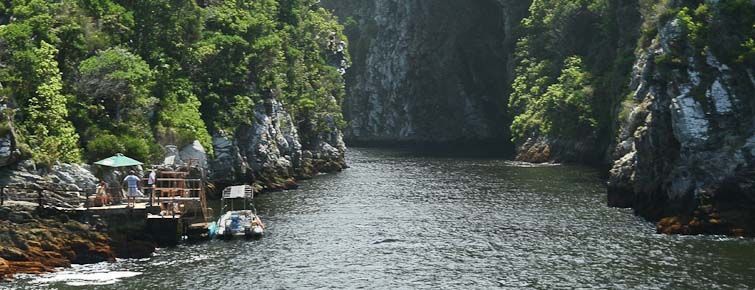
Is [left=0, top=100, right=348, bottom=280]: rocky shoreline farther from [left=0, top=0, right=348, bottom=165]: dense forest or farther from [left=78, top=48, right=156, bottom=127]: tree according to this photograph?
[left=78, top=48, right=156, bottom=127]: tree

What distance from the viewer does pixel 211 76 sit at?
101 m

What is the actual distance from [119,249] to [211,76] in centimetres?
4269

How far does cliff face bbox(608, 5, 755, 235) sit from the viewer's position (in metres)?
69.8

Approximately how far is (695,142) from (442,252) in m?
22.9

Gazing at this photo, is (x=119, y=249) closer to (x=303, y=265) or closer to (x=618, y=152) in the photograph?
(x=303, y=265)

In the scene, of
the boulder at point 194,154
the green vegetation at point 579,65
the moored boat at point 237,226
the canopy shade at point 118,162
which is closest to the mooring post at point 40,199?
the canopy shade at point 118,162

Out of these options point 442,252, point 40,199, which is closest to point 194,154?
point 40,199

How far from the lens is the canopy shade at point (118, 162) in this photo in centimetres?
6625

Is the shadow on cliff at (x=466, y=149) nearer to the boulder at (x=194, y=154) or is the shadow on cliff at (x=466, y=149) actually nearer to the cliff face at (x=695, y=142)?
the cliff face at (x=695, y=142)

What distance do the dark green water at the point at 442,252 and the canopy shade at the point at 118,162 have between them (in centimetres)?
747

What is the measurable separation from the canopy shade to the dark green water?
7.47 m

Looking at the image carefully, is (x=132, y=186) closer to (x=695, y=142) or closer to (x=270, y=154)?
(x=270, y=154)

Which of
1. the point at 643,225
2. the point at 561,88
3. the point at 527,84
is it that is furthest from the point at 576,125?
the point at 643,225

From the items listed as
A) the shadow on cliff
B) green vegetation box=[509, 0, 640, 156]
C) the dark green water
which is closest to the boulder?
the dark green water
